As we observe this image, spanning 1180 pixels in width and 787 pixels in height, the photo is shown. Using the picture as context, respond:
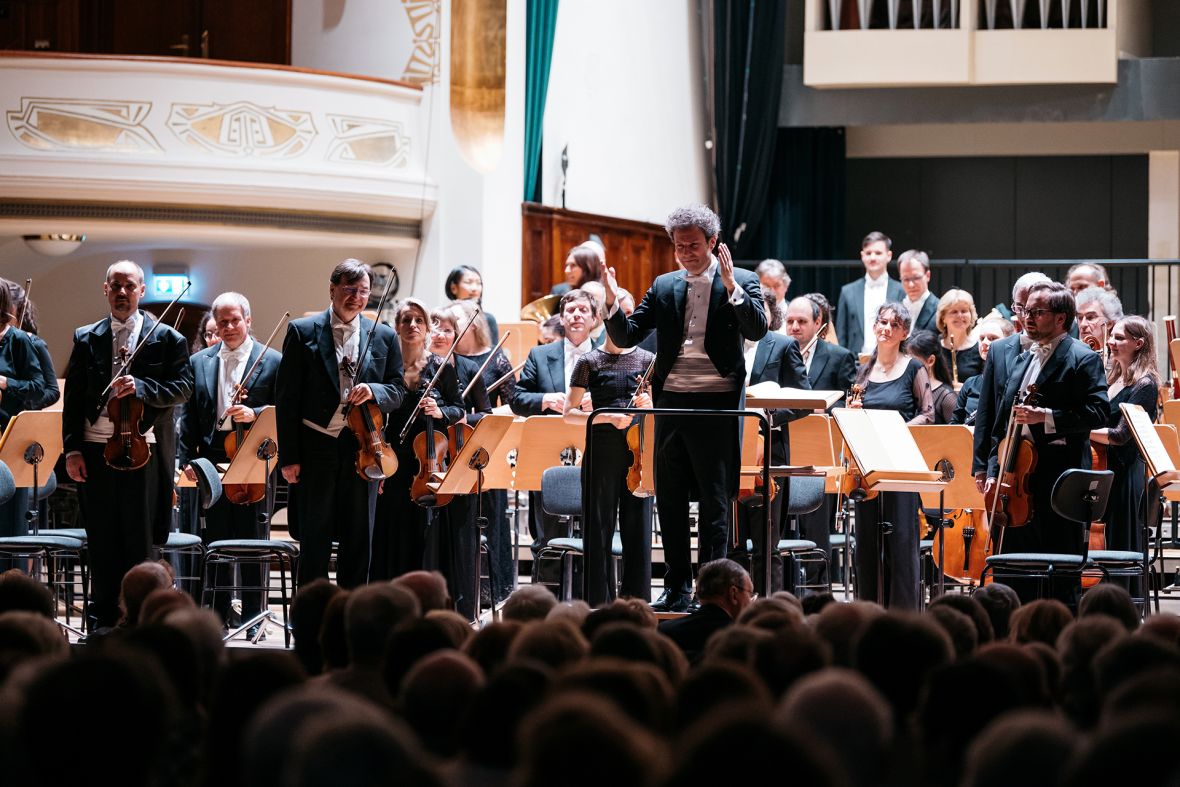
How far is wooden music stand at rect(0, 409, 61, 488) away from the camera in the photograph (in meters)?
5.97

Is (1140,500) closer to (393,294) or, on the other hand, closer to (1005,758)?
(1005,758)

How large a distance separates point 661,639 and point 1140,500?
341 cm

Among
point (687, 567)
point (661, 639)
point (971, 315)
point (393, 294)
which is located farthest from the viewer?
point (393, 294)

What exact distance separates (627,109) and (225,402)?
252 inches

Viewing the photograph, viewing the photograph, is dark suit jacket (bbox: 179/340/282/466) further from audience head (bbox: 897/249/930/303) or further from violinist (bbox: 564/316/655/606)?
audience head (bbox: 897/249/930/303)

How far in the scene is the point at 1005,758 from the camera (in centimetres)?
197

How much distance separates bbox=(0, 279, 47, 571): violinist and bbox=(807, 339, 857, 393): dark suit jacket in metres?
3.19

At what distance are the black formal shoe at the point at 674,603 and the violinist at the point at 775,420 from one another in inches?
17.2

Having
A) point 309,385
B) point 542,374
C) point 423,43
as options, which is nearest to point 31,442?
point 309,385

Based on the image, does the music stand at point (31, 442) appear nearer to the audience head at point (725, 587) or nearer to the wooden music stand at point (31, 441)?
the wooden music stand at point (31, 441)

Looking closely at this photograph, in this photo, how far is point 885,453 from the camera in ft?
17.0

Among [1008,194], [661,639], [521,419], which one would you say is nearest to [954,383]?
[521,419]

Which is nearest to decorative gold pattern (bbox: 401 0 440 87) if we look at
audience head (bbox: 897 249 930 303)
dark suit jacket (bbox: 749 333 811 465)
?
audience head (bbox: 897 249 930 303)

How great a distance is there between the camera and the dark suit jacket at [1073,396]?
207 inches
